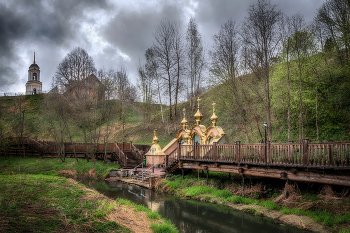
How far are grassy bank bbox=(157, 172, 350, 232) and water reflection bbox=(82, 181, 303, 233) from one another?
1.78 feet

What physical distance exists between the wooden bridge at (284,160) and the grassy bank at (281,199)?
84 cm

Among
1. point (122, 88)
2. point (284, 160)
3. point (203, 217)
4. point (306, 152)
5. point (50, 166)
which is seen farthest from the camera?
point (122, 88)

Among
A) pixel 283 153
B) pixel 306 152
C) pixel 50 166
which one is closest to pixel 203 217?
pixel 283 153

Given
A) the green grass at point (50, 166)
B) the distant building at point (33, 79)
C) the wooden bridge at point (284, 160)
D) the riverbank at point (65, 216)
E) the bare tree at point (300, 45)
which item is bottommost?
the green grass at point (50, 166)

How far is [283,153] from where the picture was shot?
1105cm

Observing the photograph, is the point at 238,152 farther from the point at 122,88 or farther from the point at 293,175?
the point at 122,88

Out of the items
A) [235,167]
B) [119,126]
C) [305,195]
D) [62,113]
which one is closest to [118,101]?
[119,126]

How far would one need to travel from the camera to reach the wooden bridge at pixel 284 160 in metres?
9.25

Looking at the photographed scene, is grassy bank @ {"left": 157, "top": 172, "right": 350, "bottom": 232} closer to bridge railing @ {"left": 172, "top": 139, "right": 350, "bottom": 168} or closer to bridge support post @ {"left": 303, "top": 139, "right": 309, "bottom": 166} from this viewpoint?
bridge railing @ {"left": 172, "top": 139, "right": 350, "bottom": 168}

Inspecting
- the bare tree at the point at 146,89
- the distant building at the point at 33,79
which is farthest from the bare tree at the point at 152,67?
the distant building at the point at 33,79

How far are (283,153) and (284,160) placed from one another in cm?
37

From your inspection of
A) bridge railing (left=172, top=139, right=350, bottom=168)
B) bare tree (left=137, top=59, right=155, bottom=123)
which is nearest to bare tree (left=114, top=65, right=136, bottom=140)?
bare tree (left=137, top=59, right=155, bottom=123)

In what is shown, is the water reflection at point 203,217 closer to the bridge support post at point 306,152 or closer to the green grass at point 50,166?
the bridge support post at point 306,152

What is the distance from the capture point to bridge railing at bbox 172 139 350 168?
365 inches
